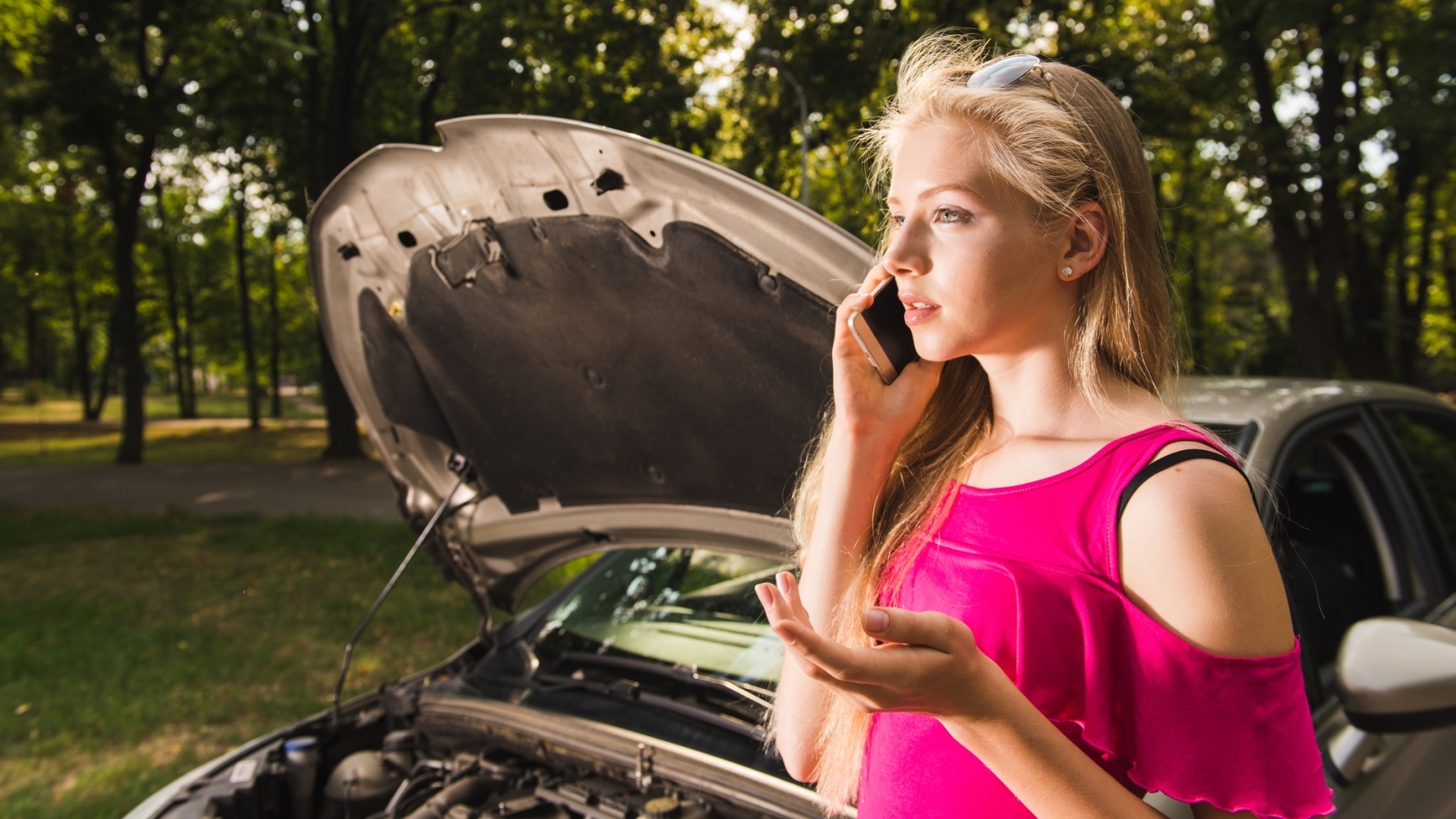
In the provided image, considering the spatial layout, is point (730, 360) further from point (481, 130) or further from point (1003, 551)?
point (1003, 551)

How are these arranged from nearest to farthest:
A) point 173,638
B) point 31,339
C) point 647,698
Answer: point 647,698
point 173,638
point 31,339

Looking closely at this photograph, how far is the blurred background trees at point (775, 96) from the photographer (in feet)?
25.6

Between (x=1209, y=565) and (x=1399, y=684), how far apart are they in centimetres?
114

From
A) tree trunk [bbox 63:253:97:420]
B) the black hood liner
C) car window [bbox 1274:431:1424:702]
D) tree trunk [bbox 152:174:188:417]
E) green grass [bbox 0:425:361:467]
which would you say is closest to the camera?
the black hood liner

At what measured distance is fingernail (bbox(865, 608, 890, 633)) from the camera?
0.74 m

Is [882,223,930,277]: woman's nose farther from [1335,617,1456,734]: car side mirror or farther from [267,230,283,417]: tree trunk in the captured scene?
[267,230,283,417]: tree trunk

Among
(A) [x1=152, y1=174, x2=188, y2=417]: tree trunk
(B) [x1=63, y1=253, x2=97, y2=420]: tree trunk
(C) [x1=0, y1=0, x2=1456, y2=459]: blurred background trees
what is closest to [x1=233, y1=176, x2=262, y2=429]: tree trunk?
(A) [x1=152, y1=174, x2=188, y2=417]: tree trunk

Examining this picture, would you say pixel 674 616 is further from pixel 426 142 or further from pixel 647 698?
pixel 426 142

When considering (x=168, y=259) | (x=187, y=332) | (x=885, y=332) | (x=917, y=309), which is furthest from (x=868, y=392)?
(x=187, y=332)

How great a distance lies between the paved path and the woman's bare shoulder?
1030cm

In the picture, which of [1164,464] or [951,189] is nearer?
[1164,464]

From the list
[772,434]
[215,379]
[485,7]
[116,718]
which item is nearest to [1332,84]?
[485,7]

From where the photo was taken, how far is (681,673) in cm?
222

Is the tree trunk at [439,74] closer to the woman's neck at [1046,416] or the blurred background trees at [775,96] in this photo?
the blurred background trees at [775,96]
